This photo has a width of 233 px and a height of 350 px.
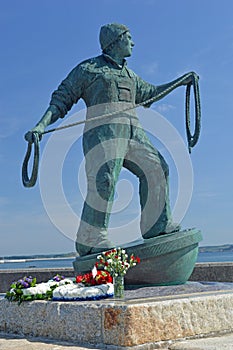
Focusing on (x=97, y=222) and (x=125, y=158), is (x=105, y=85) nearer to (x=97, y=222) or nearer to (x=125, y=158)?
(x=125, y=158)

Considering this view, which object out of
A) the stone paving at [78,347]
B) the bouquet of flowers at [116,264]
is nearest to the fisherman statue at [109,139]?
the bouquet of flowers at [116,264]

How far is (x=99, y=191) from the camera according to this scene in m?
8.37

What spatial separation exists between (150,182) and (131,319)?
330cm

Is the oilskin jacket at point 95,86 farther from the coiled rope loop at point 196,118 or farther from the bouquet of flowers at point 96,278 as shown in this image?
the bouquet of flowers at point 96,278

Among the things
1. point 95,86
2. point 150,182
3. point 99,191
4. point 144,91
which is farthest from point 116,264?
point 144,91

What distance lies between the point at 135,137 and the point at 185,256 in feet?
6.44

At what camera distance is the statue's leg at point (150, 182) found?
27.8ft

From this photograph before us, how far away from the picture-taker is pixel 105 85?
8656 millimetres

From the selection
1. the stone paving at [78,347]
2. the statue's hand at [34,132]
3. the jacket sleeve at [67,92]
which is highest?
the jacket sleeve at [67,92]

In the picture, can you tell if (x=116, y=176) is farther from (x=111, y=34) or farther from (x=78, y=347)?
(x=78, y=347)

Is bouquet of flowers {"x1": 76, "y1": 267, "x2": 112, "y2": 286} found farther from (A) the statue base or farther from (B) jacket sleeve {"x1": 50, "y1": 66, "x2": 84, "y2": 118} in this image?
(B) jacket sleeve {"x1": 50, "y1": 66, "x2": 84, "y2": 118}

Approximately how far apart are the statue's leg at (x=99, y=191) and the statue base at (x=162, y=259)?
0.99ft

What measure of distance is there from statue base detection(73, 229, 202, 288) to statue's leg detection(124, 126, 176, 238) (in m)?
0.38

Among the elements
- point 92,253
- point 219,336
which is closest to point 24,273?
point 92,253
